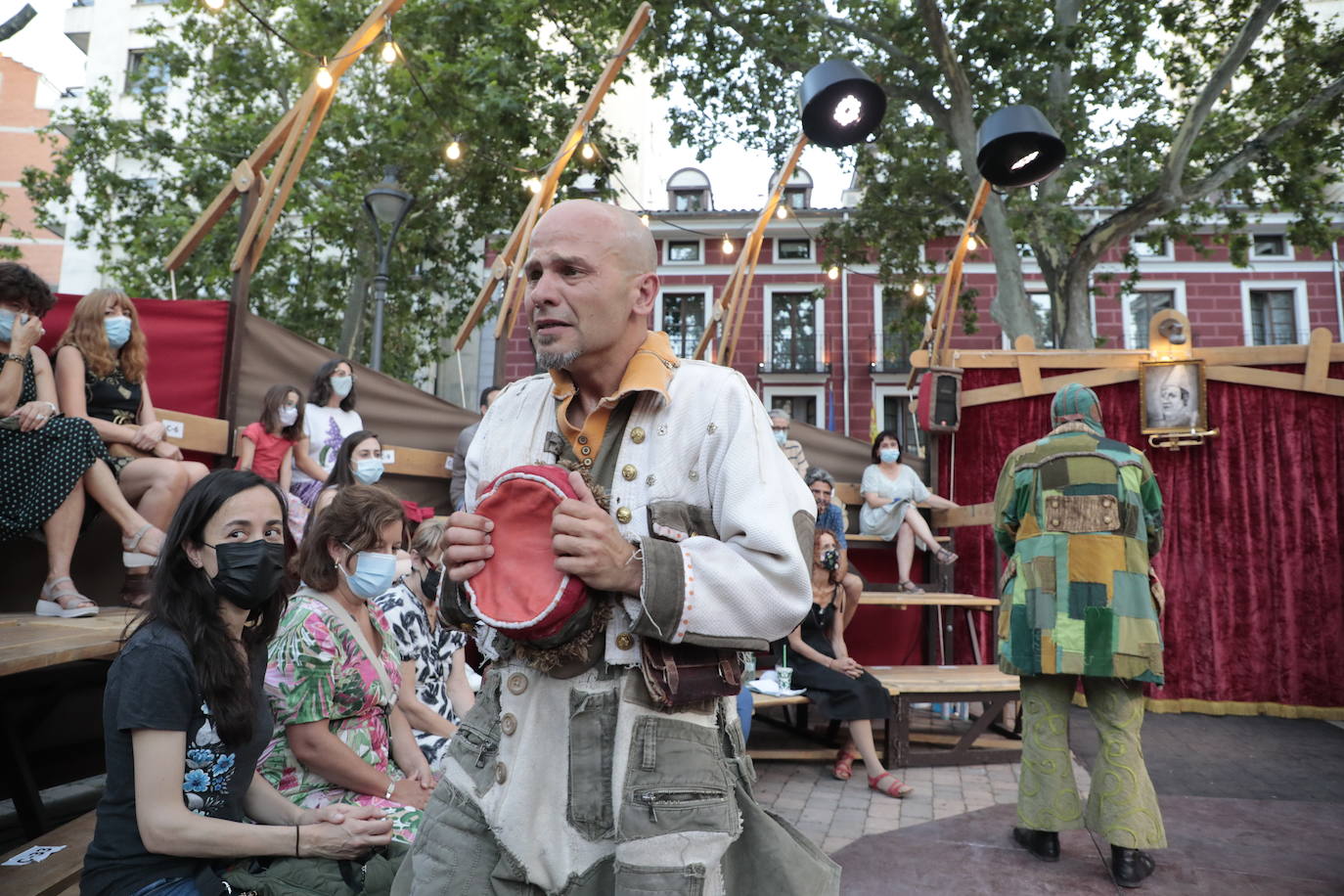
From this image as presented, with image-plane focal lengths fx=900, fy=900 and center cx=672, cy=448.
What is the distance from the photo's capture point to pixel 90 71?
27.2 m

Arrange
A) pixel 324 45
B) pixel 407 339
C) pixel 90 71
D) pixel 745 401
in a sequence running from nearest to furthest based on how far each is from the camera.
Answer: pixel 745 401 → pixel 324 45 → pixel 407 339 → pixel 90 71

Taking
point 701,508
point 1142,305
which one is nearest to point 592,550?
point 701,508

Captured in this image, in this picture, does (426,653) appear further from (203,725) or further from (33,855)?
(203,725)

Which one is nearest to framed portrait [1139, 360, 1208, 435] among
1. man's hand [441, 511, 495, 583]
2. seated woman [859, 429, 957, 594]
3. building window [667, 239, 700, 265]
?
seated woman [859, 429, 957, 594]

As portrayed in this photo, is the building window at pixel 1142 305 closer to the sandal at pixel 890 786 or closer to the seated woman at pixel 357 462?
the sandal at pixel 890 786

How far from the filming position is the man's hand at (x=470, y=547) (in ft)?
4.58

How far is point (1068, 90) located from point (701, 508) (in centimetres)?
1387

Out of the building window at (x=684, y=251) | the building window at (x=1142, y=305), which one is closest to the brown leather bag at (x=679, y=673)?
the building window at (x=684, y=251)

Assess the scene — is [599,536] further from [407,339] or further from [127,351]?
[407,339]

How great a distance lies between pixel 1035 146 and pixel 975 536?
12.0 feet

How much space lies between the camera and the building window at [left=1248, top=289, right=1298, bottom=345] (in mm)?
25750

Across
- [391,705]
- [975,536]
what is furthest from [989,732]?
[391,705]

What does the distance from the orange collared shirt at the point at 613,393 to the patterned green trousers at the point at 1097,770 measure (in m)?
3.33

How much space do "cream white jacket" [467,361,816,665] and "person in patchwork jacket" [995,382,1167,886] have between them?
3115 mm
